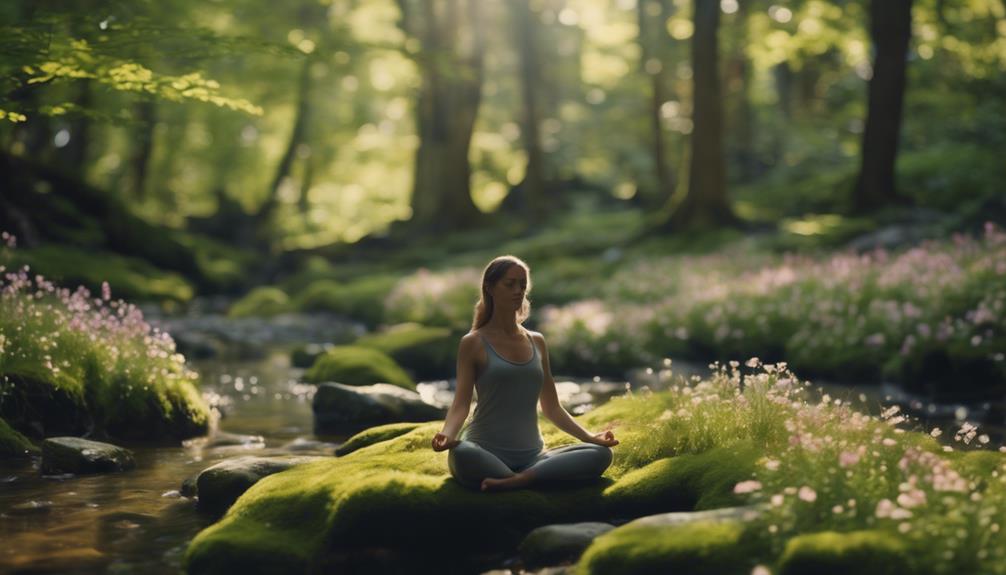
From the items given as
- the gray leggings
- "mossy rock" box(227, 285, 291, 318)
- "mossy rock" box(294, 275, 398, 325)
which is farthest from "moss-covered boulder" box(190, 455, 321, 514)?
"mossy rock" box(227, 285, 291, 318)

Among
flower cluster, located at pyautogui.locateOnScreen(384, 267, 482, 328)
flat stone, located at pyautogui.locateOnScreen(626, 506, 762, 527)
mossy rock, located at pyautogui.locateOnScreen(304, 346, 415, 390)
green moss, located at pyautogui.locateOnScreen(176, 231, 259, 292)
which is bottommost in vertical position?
green moss, located at pyautogui.locateOnScreen(176, 231, 259, 292)

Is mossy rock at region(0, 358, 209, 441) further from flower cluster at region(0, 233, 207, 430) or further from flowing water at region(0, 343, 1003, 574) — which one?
flowing water at region(0, 343, 1003, 574)

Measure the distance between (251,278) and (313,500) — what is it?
101ft

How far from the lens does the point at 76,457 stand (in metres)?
8.59

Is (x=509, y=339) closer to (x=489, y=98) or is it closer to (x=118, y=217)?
(x=118, y=217)

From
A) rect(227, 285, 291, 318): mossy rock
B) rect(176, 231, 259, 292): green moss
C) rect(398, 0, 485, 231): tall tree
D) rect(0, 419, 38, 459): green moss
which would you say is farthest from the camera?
rect(398, 0, 485, 231): tall tree

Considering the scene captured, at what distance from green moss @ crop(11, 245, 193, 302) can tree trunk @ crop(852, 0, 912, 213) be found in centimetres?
1727

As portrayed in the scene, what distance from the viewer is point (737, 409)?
7.55 m

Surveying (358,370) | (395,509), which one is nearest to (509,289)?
(395,509)

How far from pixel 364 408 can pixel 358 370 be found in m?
2.46

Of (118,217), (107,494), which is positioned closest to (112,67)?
(107,494)

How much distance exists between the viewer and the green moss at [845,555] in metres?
4.97

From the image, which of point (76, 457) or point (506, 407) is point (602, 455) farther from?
point (76, 457)

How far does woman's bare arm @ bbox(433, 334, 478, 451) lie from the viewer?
6.67 m
